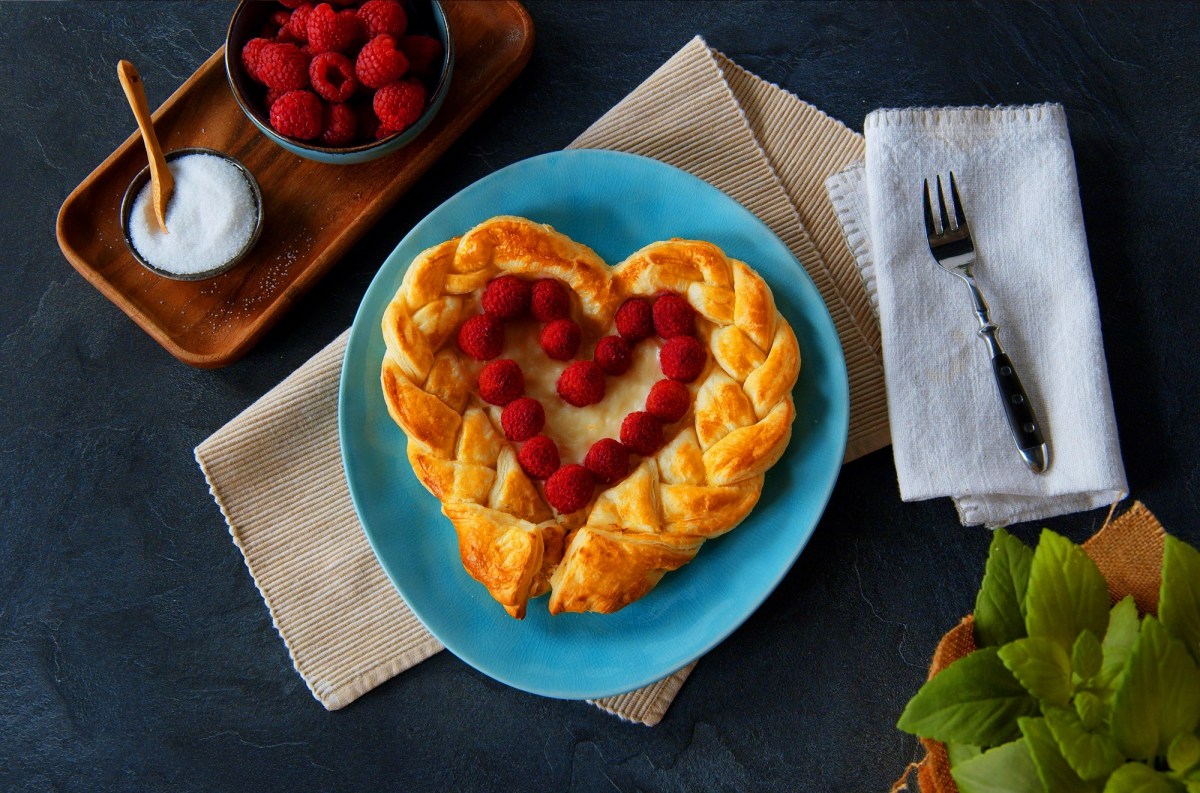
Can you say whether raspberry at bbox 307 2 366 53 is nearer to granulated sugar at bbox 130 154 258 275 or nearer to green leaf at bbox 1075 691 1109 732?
granulated sugar at bbox 130 154 258 275

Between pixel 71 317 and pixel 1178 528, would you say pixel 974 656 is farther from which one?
pixel 71 317

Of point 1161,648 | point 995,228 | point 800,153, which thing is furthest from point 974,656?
point 800,153

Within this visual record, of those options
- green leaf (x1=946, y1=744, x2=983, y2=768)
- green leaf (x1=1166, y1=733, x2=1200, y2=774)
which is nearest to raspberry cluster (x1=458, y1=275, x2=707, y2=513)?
green leaf (x1=946, y1=744, x2=983, y2=768)

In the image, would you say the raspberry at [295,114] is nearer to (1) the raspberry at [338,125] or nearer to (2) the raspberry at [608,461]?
(1) the raspberry at [338,125]

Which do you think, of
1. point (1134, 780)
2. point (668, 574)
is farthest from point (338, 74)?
point (1134, 780)

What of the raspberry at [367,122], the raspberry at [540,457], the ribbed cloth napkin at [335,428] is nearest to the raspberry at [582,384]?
the raspberry at [540,457]

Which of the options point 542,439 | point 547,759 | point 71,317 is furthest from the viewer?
point 71,317
